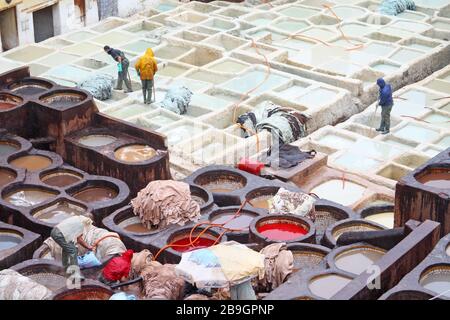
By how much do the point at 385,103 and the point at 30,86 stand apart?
8.00 metres

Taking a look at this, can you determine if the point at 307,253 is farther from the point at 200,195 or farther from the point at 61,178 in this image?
the point at 61,178

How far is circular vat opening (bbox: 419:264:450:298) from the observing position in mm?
13859

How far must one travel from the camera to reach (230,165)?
67.2 feet

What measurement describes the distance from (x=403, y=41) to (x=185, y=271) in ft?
52.3

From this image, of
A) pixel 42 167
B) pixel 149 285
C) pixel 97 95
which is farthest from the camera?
pixel 97 95

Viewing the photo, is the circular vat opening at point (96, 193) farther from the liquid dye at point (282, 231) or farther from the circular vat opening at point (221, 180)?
the liquid dye at point (282, 231)

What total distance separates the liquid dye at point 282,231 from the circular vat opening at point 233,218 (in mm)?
483

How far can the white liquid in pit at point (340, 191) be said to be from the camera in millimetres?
19312

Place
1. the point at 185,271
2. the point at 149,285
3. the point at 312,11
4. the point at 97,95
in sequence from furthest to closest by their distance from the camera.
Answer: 1. the point at 312,11
2. the point at 97,95
3. the point at 149,285
4. the point at 185,271

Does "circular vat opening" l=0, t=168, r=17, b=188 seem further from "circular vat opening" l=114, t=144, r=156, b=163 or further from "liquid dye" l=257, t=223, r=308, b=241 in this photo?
"liquid dye" l=257, t=223, r=308, b=241

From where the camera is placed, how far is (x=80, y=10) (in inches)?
1142

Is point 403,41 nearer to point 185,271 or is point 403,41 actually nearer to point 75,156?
point 75,156

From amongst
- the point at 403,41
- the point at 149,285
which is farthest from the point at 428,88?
the point at 149,285

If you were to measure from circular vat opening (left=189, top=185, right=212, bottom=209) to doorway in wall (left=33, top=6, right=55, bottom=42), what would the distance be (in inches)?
467
